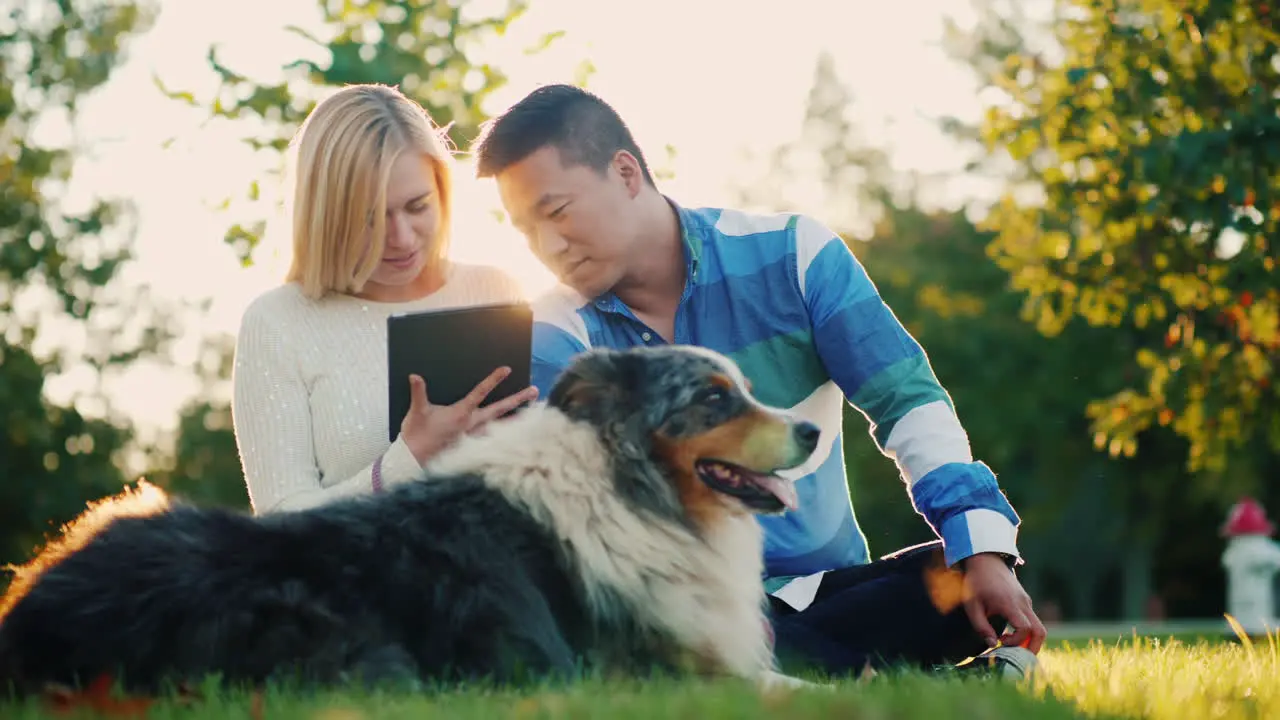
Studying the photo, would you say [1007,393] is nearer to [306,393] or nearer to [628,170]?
[628,170]

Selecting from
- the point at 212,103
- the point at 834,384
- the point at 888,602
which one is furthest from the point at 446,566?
the point at 212,103

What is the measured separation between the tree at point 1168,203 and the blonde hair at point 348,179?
16.8ft

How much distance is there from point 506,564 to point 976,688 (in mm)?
1360

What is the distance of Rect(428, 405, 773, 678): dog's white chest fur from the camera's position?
4098 millimetres

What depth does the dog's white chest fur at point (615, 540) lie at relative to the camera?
4.10 metres

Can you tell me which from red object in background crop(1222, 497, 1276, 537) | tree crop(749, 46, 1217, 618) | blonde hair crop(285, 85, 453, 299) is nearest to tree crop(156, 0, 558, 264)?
blonde hair crop(285, 85, 453, 299)

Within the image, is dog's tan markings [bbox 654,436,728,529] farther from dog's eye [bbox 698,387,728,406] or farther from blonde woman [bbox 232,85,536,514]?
blonde woman [bbox 232,85,536,514]

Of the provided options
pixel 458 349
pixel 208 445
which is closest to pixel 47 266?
pixel 208 445

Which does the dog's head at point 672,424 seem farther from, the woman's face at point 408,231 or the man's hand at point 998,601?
the woman's face at point 408,231

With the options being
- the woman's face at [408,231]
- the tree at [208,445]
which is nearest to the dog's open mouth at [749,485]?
the woman's face at [408,231]

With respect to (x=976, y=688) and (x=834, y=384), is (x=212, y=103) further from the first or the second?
(x=976, y=688)

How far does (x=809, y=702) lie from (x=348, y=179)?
3.01 metres

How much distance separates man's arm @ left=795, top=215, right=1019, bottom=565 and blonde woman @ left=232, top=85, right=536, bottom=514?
5.24 feet

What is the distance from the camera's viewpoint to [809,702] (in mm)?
3174
